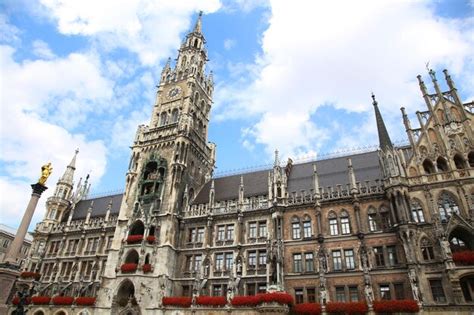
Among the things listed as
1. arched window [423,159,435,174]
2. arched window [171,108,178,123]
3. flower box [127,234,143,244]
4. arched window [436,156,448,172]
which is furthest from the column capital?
arched window [436,156,448,172]

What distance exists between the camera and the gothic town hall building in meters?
27.2

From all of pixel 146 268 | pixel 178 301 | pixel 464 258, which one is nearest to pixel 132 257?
pixel 146 268

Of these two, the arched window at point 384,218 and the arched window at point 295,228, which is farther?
the arched window at point 295,228

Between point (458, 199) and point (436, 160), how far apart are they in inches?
166

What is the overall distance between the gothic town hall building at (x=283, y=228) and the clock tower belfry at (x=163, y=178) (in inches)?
6.8

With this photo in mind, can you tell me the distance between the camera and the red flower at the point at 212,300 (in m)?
30.6

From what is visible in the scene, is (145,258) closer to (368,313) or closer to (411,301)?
(368,313)

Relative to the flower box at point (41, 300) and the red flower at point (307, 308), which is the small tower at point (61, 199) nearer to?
the flower box at point (41, 300)

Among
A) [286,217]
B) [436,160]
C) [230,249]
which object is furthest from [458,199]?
[230,249]

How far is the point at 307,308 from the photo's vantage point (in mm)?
27609

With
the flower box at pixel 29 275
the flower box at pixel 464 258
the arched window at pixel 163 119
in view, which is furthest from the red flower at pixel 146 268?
the flower box at pixel 464 258

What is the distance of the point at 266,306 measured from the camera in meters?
27.3

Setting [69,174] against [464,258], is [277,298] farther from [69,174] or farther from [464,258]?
[69,174]

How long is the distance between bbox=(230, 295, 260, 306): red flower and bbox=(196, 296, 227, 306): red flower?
1.09 m
